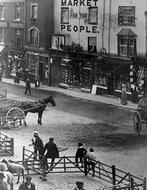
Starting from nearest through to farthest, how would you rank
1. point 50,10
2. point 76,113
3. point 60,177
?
point 60,177, point 76,113, point 50,10

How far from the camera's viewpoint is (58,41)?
40688mm

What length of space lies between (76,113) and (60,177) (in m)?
12.4

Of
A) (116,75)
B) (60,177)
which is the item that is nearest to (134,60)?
(116,75)

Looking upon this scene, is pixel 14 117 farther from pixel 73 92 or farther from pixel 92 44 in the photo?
pixel 92 44

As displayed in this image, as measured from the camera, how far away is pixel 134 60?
113ft

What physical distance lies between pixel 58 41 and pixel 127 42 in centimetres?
733

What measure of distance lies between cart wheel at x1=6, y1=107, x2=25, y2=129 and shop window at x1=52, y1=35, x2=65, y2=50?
55.1 feet

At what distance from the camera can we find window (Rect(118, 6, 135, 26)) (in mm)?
34719

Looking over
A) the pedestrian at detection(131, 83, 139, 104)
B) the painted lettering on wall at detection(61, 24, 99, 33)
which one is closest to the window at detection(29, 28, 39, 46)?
the painted lettering on wall at detection(61, 24, 99, 33)

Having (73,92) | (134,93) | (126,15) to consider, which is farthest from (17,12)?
(134,93)

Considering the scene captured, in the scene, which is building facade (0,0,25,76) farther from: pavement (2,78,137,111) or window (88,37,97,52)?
window (88,37,97,52)

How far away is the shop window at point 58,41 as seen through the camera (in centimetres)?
4043

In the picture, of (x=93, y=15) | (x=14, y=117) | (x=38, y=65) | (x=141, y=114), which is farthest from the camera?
(x=38, y=65)

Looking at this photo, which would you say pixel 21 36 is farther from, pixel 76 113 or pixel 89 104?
pixel 76 113
